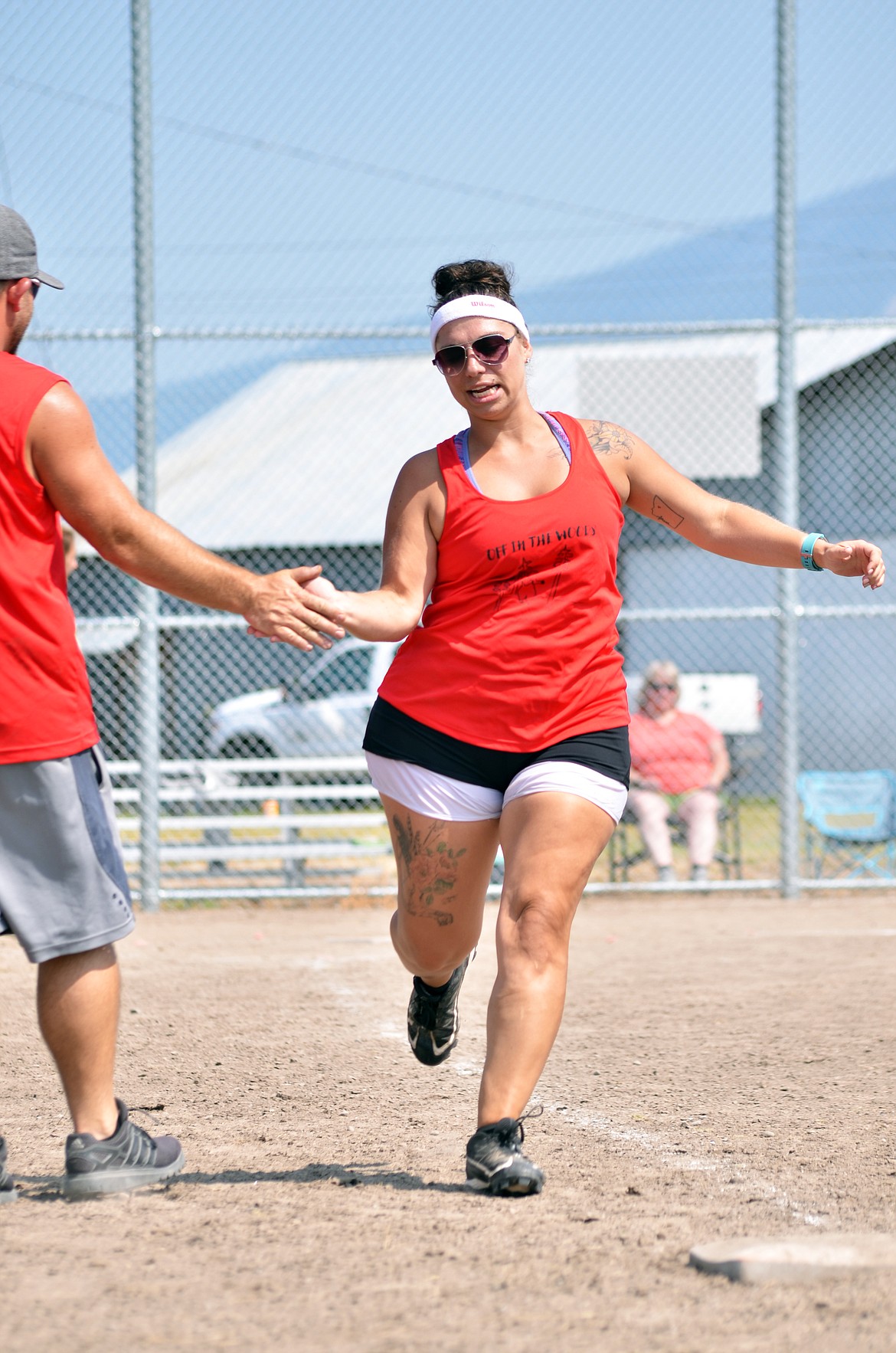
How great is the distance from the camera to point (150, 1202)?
10.7 feet

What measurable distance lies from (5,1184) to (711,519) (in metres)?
2.26

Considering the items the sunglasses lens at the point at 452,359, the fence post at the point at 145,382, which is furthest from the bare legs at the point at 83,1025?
the fence post at the point at 145,382

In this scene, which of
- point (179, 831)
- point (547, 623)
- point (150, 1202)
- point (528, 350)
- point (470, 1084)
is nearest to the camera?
point (150, 1202)

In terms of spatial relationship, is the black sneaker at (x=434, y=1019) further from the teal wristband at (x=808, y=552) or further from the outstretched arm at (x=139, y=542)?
the teal wristband at (x=808, y=552)

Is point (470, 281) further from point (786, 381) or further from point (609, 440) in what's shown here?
point (786, 381)

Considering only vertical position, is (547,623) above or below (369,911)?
above

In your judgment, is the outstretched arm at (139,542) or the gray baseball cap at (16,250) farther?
the gray baseball cap at (16,250)

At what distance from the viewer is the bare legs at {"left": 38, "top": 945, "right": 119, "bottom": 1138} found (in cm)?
327

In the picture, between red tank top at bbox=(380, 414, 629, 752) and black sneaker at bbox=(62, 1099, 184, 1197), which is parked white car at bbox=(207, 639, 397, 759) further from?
black sneaker at bbox=(62, 1099, 184, 1197)

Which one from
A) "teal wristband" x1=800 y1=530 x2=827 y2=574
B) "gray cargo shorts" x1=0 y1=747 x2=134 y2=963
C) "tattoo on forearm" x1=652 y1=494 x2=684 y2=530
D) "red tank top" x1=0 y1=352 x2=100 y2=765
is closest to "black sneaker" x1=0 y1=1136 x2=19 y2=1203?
"gray cargo shorts" x1=0 y1=747 x2=134 y2=963

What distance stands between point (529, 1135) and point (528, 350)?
6.50 ft

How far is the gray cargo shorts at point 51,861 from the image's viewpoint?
316cm

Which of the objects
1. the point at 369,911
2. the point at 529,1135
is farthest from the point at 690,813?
the point at 529,1135

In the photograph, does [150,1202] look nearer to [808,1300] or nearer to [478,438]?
[808,1300]
